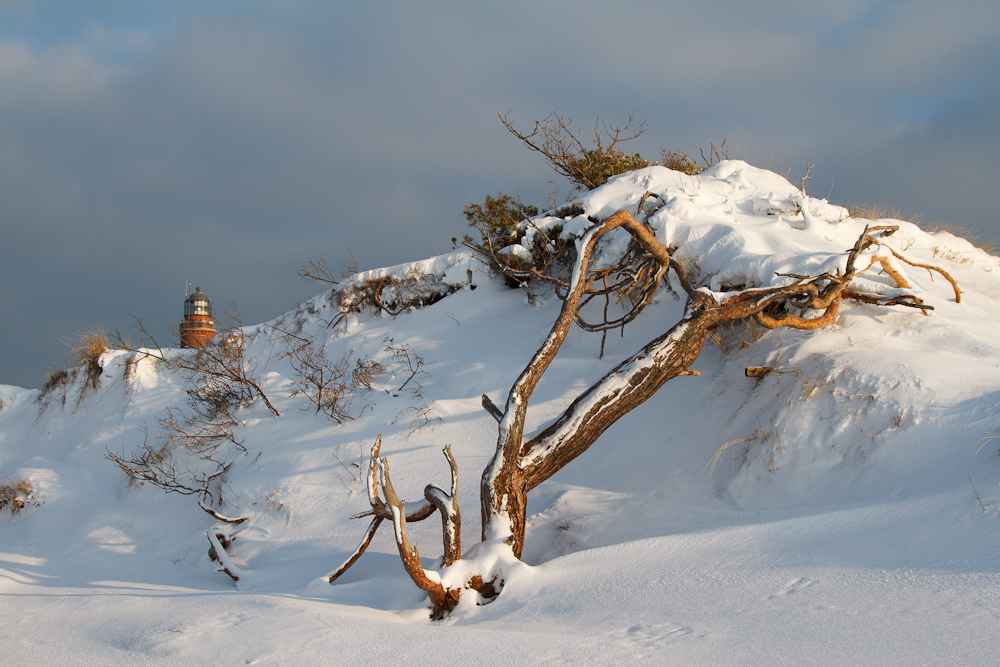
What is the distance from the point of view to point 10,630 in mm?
3896

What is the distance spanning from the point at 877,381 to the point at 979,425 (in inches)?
32.1

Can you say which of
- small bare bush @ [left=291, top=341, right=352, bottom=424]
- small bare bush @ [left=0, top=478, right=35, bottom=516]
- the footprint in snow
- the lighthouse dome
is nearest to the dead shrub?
small bare bush @ [left=291, top=341, right=352, bottom=424]

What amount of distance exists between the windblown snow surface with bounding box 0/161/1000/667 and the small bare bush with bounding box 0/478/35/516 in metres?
0.22

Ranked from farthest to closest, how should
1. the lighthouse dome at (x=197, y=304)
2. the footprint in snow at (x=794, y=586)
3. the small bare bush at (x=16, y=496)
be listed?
the lighthouse dome at (x=197, y=304) → the small bare bush at (x=16, y=496) → the footprint in snow at (x=794, y=586)

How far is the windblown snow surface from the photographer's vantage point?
2.81 metres

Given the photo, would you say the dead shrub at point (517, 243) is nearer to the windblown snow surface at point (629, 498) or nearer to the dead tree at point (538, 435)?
the windblown snow surface at point (629, 498)

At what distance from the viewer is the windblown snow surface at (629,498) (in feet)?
9.22

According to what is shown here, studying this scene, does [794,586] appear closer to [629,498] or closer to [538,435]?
[538,435]

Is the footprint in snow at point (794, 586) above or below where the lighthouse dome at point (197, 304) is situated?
below

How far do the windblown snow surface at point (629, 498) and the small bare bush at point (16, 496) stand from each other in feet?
0.74

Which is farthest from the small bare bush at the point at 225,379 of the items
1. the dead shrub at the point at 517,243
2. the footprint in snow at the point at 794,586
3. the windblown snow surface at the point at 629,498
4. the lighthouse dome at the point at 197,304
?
the lighthouse dome at the point at 197,304

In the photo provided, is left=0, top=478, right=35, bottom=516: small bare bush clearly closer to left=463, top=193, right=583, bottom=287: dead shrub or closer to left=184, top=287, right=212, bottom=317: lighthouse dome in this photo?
left=463, top=193, right=583, bottom=287: dead shrub

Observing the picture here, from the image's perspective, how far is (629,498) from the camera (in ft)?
16.8

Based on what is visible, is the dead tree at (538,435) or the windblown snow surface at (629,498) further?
the dead tree at (538,435)
